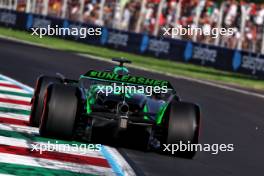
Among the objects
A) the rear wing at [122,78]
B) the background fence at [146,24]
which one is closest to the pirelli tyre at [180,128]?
the rear wing at [122,78]

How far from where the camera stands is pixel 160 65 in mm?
28750

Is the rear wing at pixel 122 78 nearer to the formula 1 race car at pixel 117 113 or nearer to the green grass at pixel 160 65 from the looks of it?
the formula 1 race car at pixel 117 113

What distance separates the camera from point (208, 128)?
1262cm

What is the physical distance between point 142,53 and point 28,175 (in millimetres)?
25055

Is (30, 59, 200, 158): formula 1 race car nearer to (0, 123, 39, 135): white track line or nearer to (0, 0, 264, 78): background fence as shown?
(0, 123, 39, 135): white track line

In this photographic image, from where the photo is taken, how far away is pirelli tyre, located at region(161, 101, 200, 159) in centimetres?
894

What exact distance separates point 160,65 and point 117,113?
→ 19.7 metres

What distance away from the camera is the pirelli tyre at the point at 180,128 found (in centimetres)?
894

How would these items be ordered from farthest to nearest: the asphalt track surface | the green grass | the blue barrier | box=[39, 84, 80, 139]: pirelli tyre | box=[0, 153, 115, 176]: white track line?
1. the blue barrier
2. the green grass
3. the asphalt track surface
4. box=[39, 84, 80, 139]: pirelli tyre
5. box=[0, 153, 115, 176]: white track line

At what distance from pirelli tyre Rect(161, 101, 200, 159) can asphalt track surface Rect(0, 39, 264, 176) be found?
228mm

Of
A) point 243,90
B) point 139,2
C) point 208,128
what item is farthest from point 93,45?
point 208,128

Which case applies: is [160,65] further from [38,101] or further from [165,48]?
[38,101]

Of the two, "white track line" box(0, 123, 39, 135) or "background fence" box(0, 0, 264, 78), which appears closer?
"white track line" box(0, 123, 39, 135)

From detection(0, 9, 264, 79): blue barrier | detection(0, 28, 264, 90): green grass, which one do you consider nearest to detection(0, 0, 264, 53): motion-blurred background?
detection(0, 9, 264, 79): blue barrier
